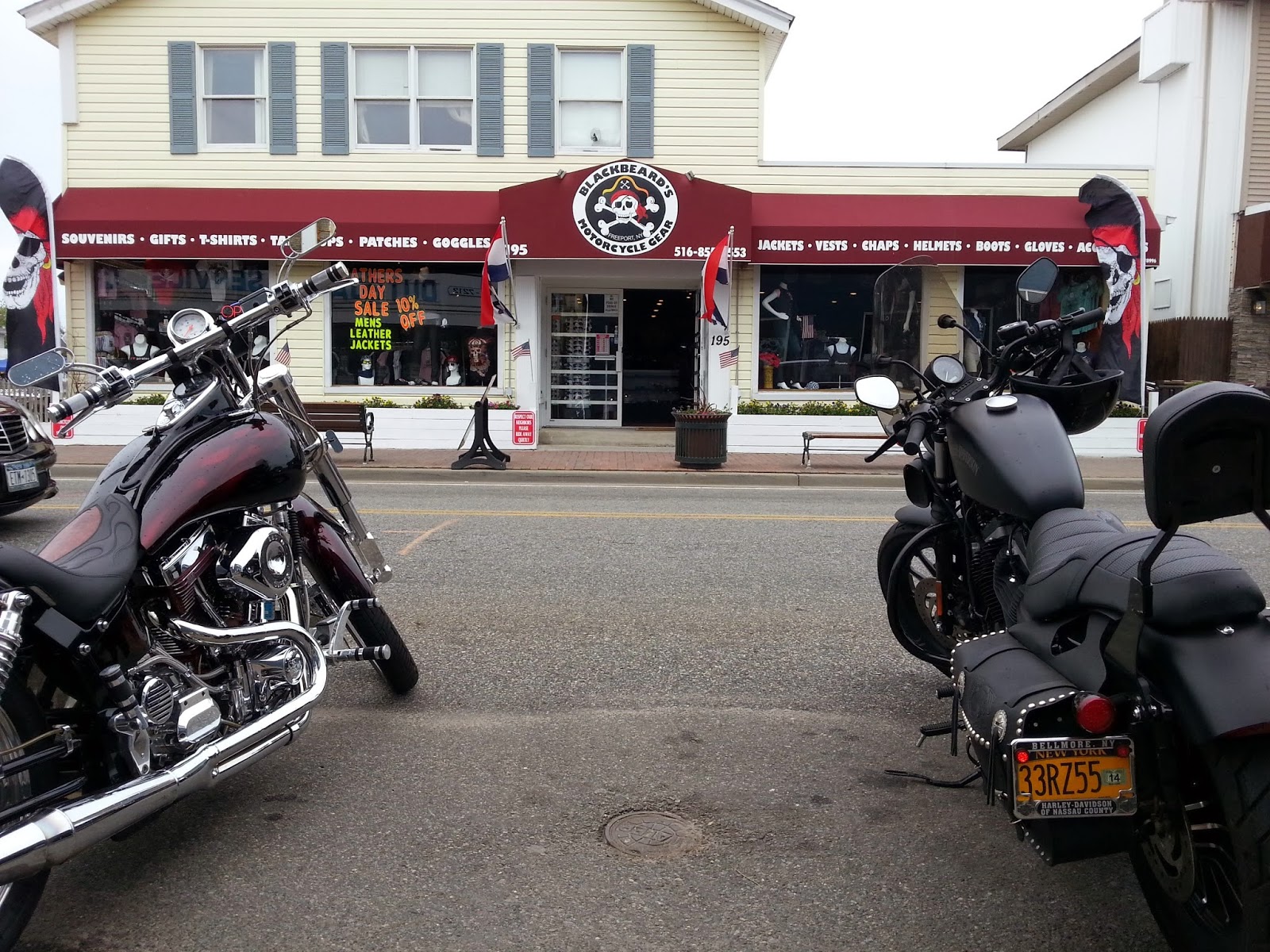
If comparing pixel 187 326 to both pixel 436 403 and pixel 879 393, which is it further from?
pixel 436 403

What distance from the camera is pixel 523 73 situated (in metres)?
17.3

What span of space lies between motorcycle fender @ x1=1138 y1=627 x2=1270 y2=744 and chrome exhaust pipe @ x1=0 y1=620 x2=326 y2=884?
2388 millimetres

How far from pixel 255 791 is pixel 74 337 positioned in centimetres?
1647

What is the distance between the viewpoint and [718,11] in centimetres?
1709

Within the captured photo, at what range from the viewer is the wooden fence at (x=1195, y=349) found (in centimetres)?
1945

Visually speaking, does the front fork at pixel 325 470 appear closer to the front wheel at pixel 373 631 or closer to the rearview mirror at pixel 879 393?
the front wheel at pixel 373 631

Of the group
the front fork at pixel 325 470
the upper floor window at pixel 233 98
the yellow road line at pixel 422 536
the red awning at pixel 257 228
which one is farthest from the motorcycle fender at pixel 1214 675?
the upper floor window at pixel 233 98

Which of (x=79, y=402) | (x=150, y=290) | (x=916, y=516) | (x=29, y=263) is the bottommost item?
(x=916, y=516)

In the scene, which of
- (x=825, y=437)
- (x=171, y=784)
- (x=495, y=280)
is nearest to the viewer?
(x=171, y=784)

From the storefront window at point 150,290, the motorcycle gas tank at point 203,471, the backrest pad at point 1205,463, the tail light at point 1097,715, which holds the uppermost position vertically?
the storefront window at point 150,290

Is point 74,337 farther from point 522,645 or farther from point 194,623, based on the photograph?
point 194,623

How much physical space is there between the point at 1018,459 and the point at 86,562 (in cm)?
278

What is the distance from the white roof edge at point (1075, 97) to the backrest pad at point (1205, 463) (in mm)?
22348

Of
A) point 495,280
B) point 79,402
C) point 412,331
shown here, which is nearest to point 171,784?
point 79,402
